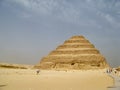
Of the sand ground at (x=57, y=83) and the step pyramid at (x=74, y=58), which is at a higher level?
the step pyramid at (x=74, y=58)

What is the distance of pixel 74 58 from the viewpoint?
7319 cm

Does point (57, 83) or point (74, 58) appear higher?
point (74, 58)

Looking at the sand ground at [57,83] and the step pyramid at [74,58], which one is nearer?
the sand ground at [57,83]

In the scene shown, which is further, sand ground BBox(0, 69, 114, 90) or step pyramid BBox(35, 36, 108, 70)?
step pyramid BBox(35, 36, 108, 70)

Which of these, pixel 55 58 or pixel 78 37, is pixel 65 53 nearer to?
pixel 55 58

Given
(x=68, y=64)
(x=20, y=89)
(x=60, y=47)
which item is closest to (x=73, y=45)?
(x=60, y=47)

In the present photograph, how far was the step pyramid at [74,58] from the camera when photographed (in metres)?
71.4

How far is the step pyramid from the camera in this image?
71.4 metres

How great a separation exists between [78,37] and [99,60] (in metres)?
12.7

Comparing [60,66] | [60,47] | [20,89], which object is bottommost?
[20,89]

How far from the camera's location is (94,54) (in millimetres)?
74812

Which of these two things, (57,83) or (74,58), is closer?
(57,83)

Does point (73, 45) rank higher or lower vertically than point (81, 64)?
higher

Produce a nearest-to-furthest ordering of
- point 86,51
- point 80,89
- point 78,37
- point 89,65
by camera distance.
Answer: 1. point 80,89
2. point 89,65
3. point 86,51
4. point 78,37
